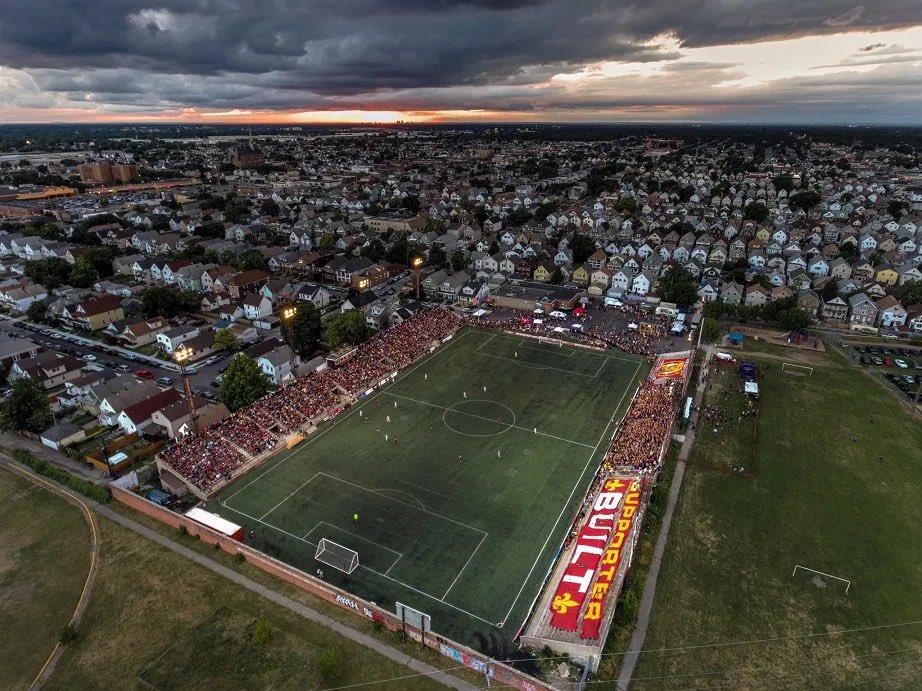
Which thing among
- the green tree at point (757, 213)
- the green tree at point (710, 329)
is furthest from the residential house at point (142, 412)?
the green tree at point (757, 213)

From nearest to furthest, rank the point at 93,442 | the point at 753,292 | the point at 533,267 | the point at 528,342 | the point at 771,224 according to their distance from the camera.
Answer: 1. the point at 93,442
2. the point at 528,342
3. the point at 753,292
4. the point at 533,267
5. the point at 771,224

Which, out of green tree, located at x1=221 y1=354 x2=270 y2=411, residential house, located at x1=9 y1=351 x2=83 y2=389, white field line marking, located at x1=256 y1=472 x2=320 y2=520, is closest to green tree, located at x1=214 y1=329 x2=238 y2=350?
residential house, located at x1=9 y1=351 x2=83 y2=389

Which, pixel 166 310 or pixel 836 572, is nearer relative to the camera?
pixel 836 572

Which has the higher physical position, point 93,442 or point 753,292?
point 753,292

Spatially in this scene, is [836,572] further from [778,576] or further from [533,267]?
[533,267]

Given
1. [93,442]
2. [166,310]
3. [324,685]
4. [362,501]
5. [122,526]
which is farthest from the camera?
[166,310]

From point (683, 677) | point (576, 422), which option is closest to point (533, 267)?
point (576, 422)

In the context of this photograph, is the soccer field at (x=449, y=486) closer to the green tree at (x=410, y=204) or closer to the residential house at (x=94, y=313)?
the residential house at (x=94, y=313)
